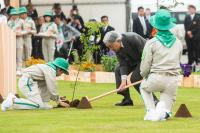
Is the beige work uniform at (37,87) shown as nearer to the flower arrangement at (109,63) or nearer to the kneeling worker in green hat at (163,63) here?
the kneeling worker in green hat at (163,63)

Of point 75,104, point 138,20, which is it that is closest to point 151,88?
point 75,104

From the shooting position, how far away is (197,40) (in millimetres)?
31250

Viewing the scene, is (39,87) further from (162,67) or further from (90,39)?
(90,39)

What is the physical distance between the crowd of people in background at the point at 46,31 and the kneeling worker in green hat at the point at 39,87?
9835mm

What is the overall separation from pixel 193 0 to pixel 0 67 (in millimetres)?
15476

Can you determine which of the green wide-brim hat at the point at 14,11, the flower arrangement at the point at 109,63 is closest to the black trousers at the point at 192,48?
the flower arrangement at the point at 109,63

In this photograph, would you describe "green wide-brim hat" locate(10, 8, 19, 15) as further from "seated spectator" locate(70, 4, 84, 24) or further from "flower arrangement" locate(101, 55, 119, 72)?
"seated spectator" locate(70, 4, 84, 24)

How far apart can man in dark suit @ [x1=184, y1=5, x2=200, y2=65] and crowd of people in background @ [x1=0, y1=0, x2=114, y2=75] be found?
289cm

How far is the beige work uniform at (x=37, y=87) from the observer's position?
51.6ft

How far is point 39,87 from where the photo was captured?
16234 mm

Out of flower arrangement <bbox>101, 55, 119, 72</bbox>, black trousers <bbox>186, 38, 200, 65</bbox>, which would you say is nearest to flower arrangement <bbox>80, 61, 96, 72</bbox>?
flower arrangement <bbox>101, 55, 119, 72</bbox>

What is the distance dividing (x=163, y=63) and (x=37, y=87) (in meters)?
3.27

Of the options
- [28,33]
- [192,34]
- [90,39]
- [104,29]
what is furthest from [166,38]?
[192,34]

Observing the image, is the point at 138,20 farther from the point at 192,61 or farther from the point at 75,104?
the point at 75,104
